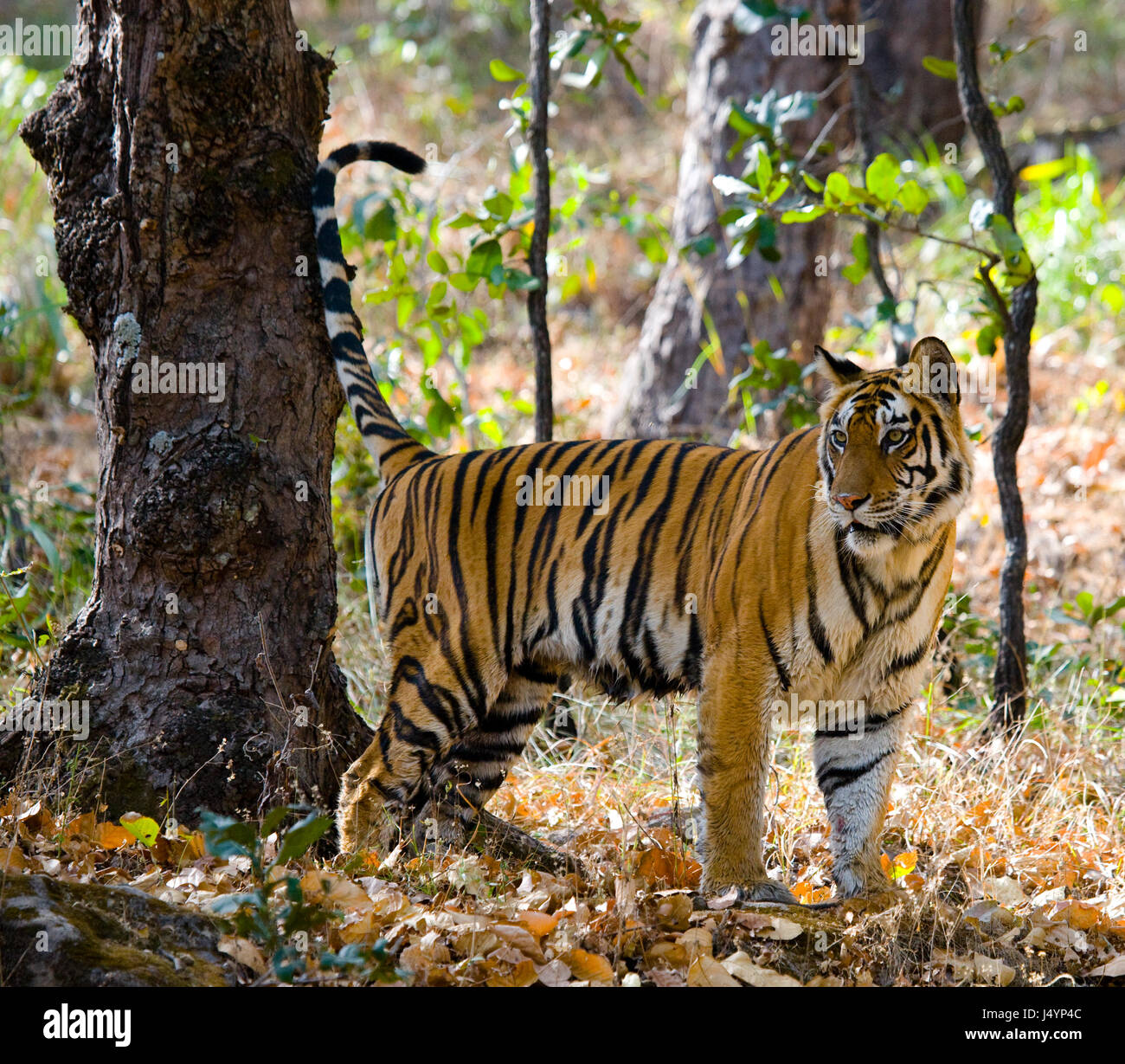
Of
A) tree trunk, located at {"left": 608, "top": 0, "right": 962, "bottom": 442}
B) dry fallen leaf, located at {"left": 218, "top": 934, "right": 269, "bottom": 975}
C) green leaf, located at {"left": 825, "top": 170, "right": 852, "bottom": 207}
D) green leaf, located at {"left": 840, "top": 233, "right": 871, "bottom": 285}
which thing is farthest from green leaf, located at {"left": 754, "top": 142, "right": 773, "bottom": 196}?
dry fallen leaf, located at {"left": 218, "top": 934, "right": 269, "bottom": 975}

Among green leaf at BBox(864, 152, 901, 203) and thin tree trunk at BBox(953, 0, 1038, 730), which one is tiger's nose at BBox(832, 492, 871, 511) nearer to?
green leaf at BBox(864, 152, 901, 203)

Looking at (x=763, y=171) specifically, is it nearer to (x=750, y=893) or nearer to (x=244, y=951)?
(x=750, y=893)

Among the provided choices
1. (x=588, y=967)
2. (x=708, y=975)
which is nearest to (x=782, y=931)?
(x=708, y=975)

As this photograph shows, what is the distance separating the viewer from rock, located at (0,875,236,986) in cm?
268

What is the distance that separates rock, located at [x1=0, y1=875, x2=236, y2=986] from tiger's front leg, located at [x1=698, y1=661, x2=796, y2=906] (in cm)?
157

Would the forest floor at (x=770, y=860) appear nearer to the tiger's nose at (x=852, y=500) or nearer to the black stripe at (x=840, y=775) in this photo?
the black stripe at (x=840, y=775)

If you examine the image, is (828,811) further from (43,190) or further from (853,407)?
(43,190)

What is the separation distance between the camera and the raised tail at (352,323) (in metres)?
4.12

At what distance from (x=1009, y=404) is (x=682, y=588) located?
208 centimetres

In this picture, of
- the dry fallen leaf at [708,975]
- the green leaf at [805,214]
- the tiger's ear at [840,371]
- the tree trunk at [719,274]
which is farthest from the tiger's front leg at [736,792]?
the tree trunk at [719,274]

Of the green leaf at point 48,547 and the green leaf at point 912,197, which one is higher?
the green leaf at point 912,197

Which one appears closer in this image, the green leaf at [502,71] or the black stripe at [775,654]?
the black stripe at [775,654]

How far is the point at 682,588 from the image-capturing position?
13.3 ft
